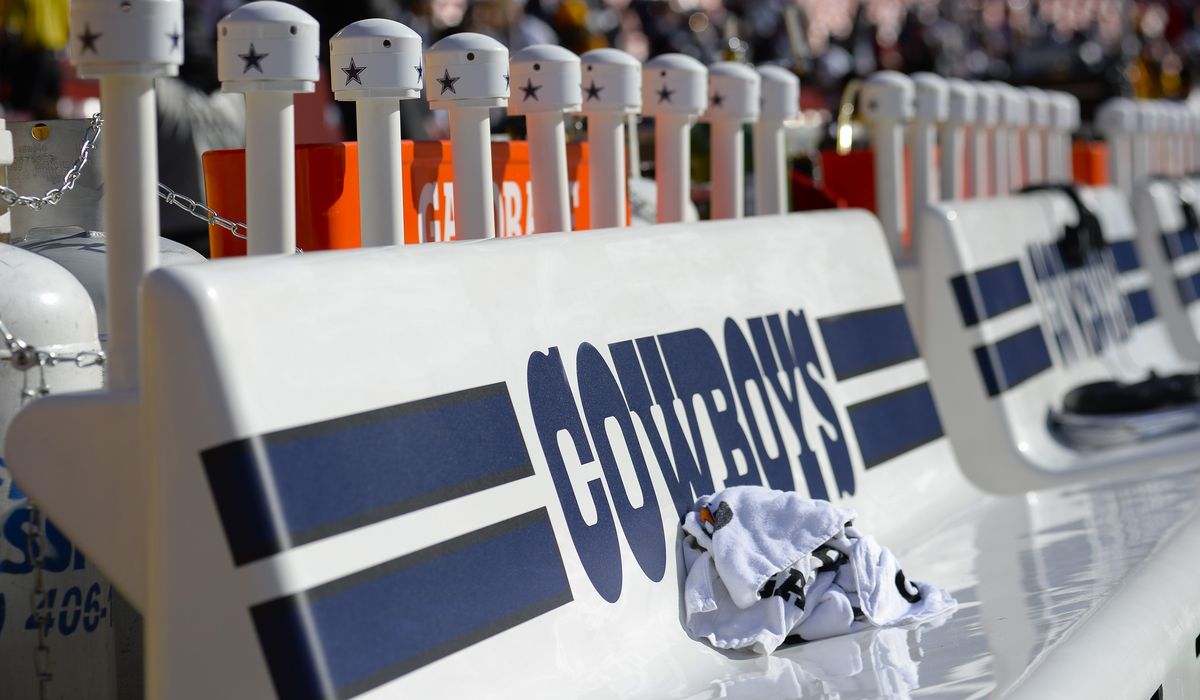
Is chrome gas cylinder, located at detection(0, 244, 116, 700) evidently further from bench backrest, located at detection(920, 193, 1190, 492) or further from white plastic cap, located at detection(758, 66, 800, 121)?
bench backrest, located at detection(920, 193, 1190, 492)

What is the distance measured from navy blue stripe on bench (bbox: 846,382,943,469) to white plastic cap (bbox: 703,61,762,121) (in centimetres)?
50

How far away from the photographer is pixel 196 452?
1153 millimetres

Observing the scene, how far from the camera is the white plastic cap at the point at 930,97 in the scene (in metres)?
3.37

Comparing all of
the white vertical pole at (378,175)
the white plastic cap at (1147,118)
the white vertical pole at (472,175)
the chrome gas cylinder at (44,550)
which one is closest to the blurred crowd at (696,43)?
the white vertical pole at (472,175)

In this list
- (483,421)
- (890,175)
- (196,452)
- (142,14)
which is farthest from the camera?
(890,175)

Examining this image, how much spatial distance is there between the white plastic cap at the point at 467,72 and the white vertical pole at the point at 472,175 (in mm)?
34

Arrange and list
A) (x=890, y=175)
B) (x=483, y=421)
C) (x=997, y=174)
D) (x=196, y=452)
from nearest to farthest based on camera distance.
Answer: (x=196, y=452) < (x=483, y=421) < (x=890, y=175) < (x=997, y=174)

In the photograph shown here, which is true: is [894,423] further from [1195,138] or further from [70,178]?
[1195,138]

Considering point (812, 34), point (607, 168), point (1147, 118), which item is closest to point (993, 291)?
point (607, 168)

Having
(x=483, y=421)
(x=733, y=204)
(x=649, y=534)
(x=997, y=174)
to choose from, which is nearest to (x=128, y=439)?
(x=483, y=421)

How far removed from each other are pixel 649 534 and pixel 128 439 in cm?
61

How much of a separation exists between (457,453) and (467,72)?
54 centimetres

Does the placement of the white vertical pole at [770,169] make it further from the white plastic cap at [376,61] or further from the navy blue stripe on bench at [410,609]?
the navy blue stripe on bench at [410,609]

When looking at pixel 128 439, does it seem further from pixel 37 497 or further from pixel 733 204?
pixel 733 204
